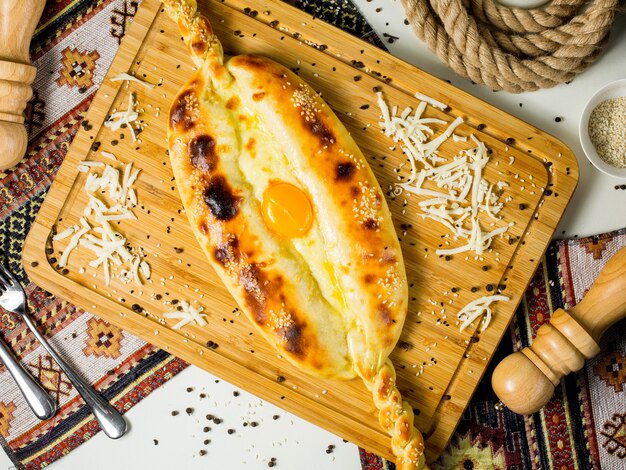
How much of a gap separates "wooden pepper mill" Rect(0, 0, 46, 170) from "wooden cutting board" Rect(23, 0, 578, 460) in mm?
293

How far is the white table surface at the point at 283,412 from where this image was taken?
288cm

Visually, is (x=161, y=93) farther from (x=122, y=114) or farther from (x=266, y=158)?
(x=266, y=158)

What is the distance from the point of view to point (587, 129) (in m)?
2.72

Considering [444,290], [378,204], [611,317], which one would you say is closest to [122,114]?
[378,204]

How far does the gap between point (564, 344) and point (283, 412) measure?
4.53 ft

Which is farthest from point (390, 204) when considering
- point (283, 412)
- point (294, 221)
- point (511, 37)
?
point (283, 412)

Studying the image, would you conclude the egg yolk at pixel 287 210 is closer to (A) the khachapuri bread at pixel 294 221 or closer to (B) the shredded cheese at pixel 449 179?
(A) the khachapuri bread at pixel 294 221

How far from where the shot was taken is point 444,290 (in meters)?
2.79

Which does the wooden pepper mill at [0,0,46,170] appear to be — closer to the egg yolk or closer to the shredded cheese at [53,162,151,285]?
the shredded cheese at [53,162,151,285]

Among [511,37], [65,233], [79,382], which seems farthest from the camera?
[79,382]

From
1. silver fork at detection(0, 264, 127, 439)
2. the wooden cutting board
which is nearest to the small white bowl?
the wooden cutting board

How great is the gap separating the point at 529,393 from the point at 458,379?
34 cm

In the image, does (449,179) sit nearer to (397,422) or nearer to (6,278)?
(397,422)

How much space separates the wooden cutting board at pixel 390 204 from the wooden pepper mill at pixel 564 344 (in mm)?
204
